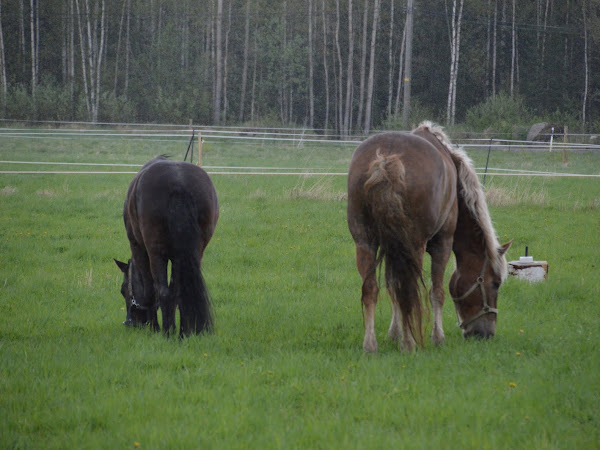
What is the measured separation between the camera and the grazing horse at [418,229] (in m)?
4.59

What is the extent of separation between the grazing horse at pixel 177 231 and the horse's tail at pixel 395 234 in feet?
4.98

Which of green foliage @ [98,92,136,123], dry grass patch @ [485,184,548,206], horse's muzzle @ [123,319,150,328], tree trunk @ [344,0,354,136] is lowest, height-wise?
horse's muzzle @ [123,319,150,328]

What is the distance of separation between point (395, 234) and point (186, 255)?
1.74 meters

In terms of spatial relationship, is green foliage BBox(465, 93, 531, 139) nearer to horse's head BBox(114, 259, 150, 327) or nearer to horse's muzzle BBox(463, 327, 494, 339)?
horse's muzzle BBox(463, 327, 494, 339)

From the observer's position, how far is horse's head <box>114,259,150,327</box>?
581 cm

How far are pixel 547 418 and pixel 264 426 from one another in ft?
5.44

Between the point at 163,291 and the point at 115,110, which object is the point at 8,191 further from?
the point at 115,110

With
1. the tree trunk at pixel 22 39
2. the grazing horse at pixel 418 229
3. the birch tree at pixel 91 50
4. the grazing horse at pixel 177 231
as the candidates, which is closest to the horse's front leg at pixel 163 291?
the grazing horse at pixel 177 231

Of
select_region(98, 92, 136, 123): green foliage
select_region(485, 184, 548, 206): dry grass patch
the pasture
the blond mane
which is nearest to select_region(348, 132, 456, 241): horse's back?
the blond mane

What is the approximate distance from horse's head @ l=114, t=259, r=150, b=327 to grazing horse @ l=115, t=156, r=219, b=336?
1.29ft

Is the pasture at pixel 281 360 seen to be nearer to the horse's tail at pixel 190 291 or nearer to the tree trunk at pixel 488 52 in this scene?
the horse's tail at pixel 190 291

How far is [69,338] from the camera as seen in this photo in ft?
18.1

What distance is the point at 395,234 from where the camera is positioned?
456 cm

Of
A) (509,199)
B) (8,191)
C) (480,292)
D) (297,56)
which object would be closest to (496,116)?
(297,56)
